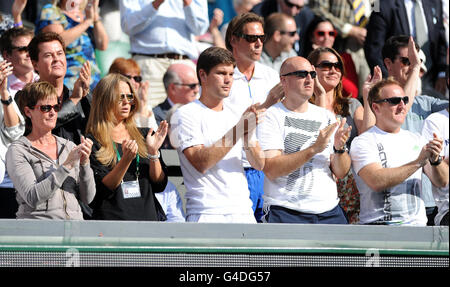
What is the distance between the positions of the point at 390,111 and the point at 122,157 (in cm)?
171

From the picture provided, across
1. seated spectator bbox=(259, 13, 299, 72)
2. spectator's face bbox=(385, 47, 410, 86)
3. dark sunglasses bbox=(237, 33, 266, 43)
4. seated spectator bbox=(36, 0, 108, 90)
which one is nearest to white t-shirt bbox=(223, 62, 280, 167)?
dark sunglasses bbox=(237, 33, 266, 43)

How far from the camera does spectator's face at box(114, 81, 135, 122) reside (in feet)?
17.3

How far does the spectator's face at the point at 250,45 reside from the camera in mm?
5926

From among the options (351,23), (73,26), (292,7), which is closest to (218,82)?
(73,26)

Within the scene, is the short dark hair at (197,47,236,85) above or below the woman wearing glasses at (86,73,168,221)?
above

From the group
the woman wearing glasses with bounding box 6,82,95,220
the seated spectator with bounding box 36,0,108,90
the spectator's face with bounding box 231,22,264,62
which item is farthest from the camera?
the seated spectator with bounding box 36,0,108,90

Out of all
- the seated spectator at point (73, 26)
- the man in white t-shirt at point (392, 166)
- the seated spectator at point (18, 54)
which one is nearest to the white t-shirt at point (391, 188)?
the man in white t-shirt at point (392, 166)

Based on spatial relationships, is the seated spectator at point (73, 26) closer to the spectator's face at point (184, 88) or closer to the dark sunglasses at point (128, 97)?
the spectator's face at point (184, 88)

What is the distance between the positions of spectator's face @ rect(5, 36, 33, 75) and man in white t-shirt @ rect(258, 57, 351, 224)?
1929 millimetres

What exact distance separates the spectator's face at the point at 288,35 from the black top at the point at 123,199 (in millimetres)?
2582

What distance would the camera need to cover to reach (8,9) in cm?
697

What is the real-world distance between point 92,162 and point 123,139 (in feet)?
0.81

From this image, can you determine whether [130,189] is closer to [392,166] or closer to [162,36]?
[392,166]

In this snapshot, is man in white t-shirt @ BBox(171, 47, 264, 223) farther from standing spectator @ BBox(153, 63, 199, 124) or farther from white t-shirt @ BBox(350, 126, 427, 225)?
standing spectator @ BBox(153, 63, 199, 124)
